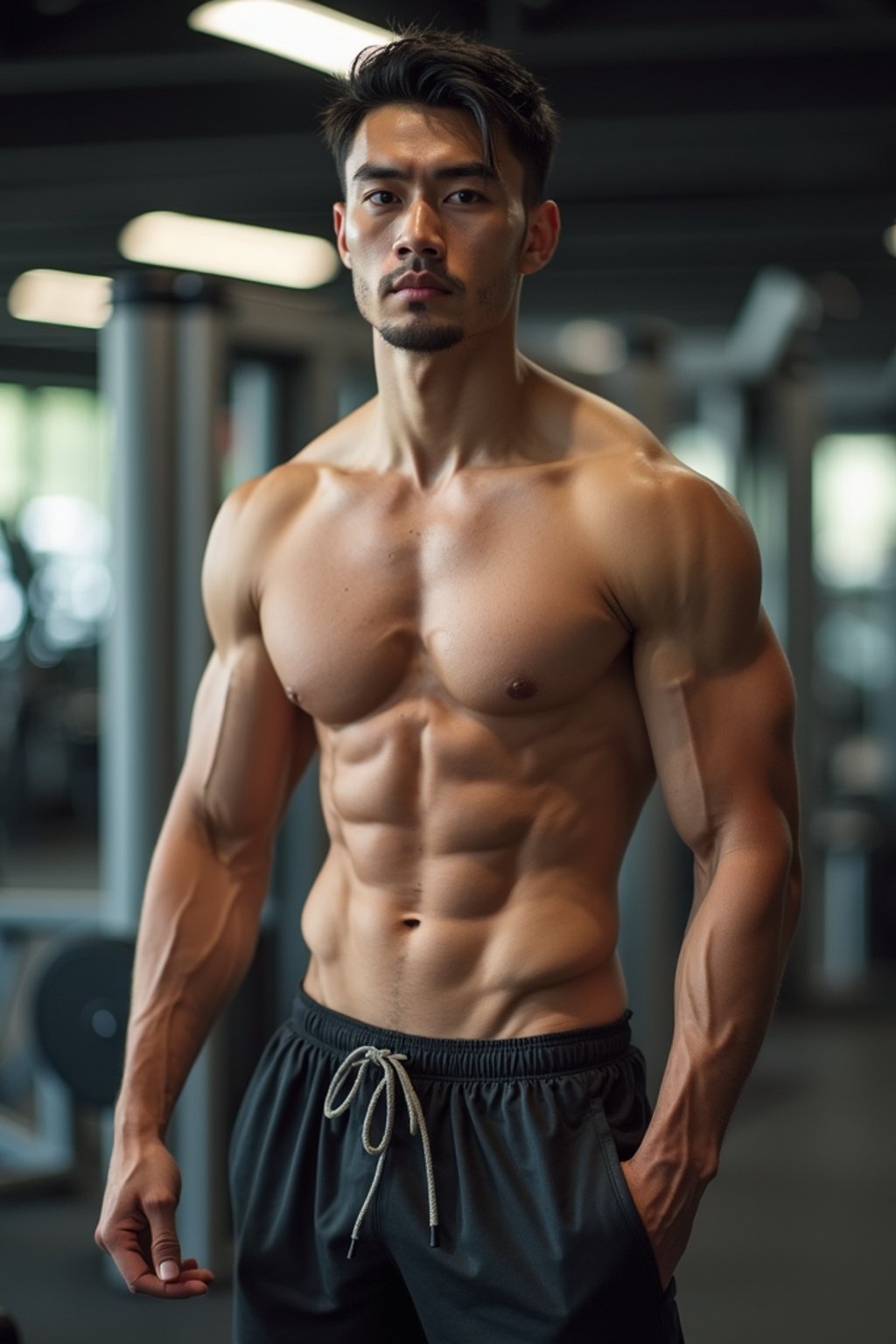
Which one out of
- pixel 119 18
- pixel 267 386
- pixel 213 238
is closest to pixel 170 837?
pixel 267 386

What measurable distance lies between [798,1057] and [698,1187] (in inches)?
144

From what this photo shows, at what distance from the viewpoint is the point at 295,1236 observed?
142 cm

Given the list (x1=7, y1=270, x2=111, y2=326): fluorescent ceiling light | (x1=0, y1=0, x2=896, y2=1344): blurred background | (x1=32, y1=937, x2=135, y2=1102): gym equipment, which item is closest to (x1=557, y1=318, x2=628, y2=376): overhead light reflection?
(x1=0, y1=0, x2=896, y2=1344): blurred background

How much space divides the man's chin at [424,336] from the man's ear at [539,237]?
0.34 feet

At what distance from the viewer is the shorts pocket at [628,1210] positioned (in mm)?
1257

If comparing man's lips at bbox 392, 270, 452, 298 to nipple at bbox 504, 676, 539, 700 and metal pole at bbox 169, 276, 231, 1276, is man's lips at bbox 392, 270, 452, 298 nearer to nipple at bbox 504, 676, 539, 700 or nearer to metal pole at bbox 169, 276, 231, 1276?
nipple at bbox 504, 676, 539, 700

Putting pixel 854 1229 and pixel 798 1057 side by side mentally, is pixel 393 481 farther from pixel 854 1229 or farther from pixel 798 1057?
pixel 798 1057

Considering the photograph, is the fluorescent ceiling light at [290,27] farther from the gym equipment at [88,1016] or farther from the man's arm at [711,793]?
the man's arm at [711,793]

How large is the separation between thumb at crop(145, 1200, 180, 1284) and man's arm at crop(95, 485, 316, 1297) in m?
0.04

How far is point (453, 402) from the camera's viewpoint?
4.57 ft

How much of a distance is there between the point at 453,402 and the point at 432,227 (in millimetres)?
162

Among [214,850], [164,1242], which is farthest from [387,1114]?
[214,850]

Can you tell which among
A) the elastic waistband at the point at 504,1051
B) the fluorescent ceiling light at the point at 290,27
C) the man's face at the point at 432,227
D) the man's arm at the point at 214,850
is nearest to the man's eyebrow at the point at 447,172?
the man's face at the point at 432,227

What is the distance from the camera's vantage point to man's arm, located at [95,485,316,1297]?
1.48m
